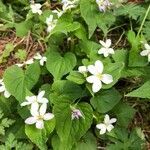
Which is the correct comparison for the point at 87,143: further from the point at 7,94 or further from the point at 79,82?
the point at 7,94

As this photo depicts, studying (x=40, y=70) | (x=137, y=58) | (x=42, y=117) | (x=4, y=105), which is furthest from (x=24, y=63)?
(x=137, y=58)

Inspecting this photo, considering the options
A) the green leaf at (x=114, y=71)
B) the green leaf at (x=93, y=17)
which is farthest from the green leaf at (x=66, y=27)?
the green leaf at (x=114, y=71)

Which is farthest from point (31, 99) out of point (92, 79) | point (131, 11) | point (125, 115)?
point (131, 11)

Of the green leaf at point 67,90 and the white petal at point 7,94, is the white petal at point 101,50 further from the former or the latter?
the white petal at point 7,94

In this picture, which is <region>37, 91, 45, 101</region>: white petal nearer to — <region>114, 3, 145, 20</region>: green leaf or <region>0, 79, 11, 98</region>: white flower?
<region>0, 79, 11, 98</region>: white flower

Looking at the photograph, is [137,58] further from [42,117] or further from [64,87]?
[42,117]

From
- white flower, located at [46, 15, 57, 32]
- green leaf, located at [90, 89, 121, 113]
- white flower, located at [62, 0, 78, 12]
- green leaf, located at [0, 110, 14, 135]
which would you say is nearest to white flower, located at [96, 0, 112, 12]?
white flower, located at [62, 0, 78, 12]
